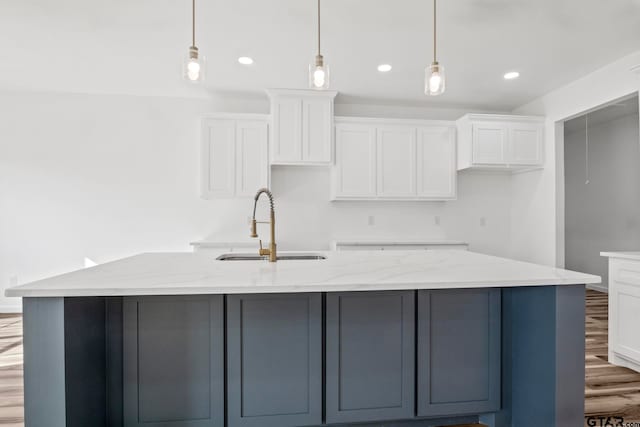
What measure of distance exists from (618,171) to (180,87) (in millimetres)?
5998

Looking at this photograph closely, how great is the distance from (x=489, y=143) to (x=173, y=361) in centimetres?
388

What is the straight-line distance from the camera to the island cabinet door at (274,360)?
1579mm

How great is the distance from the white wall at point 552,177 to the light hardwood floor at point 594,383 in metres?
1.06

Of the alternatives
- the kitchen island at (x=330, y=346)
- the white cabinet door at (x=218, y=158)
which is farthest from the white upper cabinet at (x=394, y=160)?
the kitchen island at (x=330, y=346)

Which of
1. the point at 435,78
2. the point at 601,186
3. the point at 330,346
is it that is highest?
the point at 435,78

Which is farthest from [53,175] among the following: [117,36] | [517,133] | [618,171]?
[618,171]

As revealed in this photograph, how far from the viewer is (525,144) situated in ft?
13.2

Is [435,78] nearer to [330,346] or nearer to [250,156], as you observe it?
[330,346]

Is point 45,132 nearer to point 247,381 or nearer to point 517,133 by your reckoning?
point 247,381

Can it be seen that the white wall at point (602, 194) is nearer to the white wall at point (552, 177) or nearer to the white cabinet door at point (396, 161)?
the white wall at point (552, 177)

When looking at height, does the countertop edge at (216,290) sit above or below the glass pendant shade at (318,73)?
below

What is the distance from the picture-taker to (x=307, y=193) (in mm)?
4266

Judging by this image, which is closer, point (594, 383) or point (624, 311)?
point (594, 383)

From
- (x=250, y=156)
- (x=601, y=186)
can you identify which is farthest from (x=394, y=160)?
(x=601, y=186)
